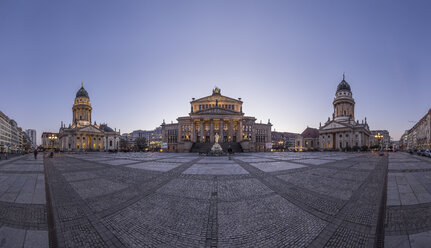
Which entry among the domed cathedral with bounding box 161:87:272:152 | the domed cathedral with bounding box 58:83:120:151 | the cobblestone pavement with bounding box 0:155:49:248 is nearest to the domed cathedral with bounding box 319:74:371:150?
the domed cathedral with bounding box 161:87:272:152

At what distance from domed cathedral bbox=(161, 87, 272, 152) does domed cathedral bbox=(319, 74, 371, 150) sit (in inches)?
1125

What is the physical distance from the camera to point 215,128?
226 ft

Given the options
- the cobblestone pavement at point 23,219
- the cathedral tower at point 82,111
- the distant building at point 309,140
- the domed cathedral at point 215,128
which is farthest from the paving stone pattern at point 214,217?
the cathedral tower at point 82,111

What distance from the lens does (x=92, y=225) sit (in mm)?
4520

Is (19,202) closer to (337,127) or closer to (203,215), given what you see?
(203,215)

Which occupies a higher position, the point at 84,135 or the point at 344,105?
the point at 344,105

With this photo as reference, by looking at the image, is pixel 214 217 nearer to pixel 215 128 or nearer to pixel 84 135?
pixel 215 128

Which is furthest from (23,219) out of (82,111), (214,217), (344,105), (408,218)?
(82,111)

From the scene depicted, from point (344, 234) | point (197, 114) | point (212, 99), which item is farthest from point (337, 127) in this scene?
point (344, 234)

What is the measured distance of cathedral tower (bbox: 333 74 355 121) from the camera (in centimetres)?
8544

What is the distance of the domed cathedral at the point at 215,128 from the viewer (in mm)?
57319

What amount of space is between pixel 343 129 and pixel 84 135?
11931 cm

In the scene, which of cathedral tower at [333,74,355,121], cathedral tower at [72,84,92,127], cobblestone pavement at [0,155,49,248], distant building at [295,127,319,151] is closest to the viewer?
cobblestone pavement at [0,155,49,248]

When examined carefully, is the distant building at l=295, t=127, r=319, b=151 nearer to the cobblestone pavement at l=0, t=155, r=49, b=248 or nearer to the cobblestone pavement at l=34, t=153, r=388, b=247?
the cobblestone pavement at l=34, t=153, r=388, b=247
